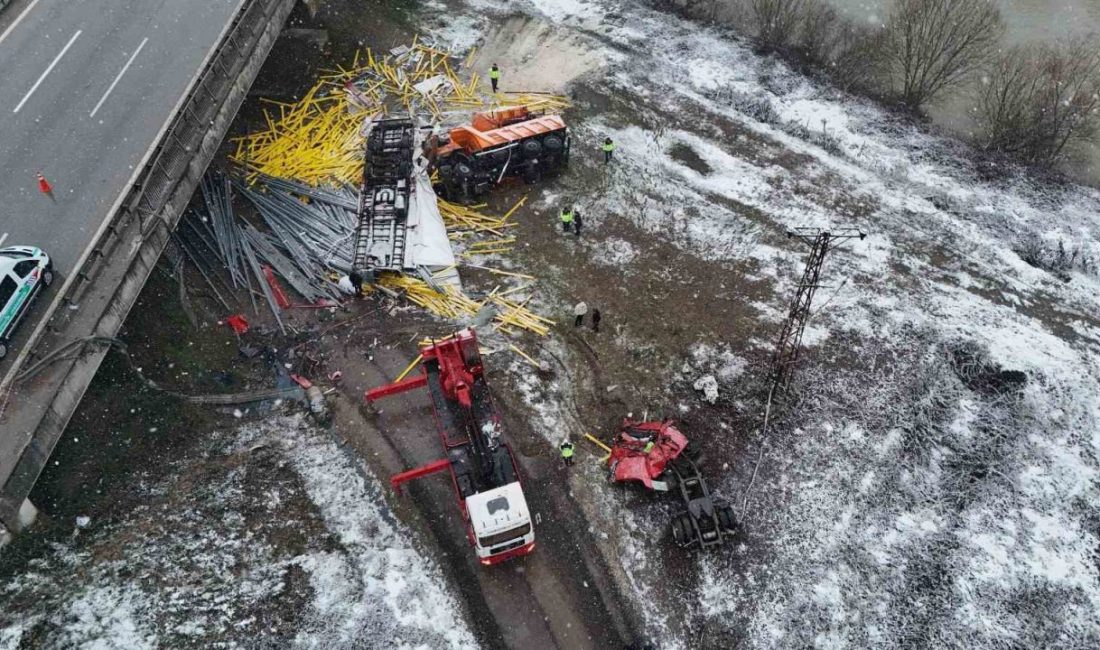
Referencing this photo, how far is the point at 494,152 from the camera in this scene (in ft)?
93.1

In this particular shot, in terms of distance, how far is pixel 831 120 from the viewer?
35438 mm

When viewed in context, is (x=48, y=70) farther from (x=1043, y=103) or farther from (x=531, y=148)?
(x=1043, y=103)

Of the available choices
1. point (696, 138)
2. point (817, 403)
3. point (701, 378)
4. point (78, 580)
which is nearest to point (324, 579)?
point (78, 580)

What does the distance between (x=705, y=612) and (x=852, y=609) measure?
3954 millimetres

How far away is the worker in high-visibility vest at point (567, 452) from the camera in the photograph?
20266 millimetres

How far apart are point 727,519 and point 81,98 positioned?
25143 mm

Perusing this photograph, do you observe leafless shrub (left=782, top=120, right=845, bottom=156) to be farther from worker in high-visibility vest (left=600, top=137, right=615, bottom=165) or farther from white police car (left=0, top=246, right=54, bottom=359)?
white police car (left=0, top=246, right=54, bottom=359)

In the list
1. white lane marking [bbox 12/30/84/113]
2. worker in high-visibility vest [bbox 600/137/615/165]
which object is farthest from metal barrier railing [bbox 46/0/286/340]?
worker in high-visibility vest [bbox 600/137/615/165]

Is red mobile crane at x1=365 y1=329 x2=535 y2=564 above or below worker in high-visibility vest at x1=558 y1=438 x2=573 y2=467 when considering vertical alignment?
above

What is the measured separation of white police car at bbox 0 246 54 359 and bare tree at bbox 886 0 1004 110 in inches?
1462

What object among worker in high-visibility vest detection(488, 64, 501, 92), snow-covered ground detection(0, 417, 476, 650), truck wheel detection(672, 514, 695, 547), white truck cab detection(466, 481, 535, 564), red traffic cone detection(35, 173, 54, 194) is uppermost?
worker in high-visibility vest detection(488, 64, 501, 92)

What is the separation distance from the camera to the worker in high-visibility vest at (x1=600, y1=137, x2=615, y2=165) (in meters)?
30.2

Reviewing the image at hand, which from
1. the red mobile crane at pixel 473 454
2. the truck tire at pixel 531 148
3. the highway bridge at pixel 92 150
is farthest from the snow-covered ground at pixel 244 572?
the truck tire at pixel 531 148

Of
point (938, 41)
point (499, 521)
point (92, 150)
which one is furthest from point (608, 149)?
point (92, 150)
